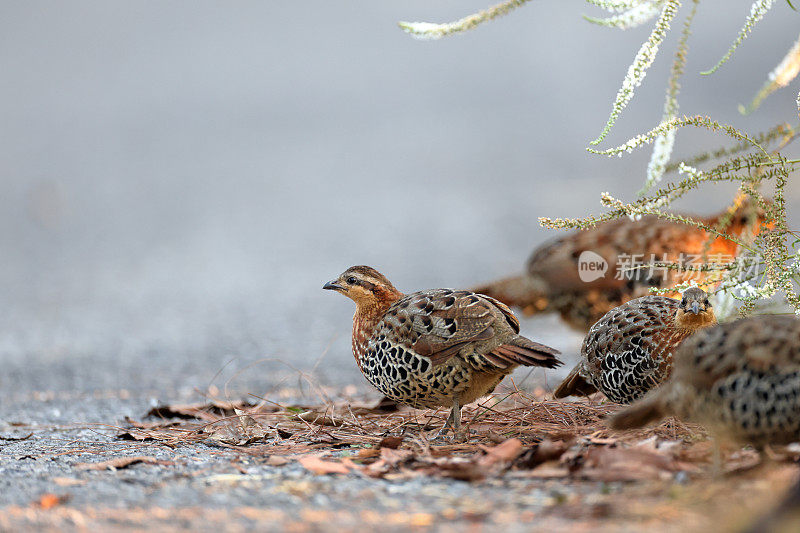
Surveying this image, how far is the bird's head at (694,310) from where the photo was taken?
10.8 feet

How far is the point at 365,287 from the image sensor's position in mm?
3604

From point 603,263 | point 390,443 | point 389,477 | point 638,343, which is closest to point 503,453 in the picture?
point 389,477

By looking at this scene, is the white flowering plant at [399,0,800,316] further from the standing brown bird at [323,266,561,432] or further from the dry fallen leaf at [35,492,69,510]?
the dry fallen leaf at [35,492,69,510]

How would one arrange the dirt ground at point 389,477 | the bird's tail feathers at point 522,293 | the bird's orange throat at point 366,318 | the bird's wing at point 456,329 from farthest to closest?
1. the bird's tail feathers at point 522,293
2. the bird's orange throat at point 366,318
3. the bird's wing at point 456,329
4. the dirt ground at point 389,477

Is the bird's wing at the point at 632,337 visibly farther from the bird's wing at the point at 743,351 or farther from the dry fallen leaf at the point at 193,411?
the dry fallen leaf at the point at 193,411

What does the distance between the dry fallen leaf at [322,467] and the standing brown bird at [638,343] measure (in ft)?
4.42

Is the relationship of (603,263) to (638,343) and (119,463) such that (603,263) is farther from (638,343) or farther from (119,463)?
(119,463)

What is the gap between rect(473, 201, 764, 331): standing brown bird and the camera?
5.35 meters

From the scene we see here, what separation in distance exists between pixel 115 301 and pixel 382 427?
6.20 meters

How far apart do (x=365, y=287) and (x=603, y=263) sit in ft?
7.96

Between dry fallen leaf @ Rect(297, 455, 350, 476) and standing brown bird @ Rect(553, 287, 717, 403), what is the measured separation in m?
1.35

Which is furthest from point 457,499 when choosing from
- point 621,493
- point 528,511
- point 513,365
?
point 513,365

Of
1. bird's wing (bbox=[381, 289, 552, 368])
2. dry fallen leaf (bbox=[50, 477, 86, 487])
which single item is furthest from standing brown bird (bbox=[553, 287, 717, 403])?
dry fallen leaf (bbox=[50, 477, 86, 487])

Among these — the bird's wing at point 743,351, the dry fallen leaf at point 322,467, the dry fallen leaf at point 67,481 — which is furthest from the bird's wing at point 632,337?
the dry fallen leaf at point 67,481
